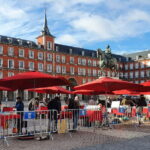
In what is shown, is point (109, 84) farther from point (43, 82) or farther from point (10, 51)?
point (10, 51)

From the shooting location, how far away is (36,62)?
2576 inches

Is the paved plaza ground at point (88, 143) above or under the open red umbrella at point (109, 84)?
under

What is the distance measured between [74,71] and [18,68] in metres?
17.6

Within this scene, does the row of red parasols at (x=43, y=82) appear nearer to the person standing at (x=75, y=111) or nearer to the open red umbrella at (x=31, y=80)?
the open red umbrella at (x=31, y=80)

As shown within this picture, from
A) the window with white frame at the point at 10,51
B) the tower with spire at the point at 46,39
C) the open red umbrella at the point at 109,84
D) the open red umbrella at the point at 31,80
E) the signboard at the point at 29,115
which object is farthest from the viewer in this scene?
the tower with spire at the point at 46,39

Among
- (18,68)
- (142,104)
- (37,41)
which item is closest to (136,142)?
(142,104)

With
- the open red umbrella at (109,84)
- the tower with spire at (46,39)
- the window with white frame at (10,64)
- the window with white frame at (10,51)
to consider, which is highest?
the tower with spire at (46,39)

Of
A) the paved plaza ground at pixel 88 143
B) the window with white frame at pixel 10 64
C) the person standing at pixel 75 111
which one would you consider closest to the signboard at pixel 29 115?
the paved plaza ground at pixel 88 143

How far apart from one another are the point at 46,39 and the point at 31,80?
5715cm

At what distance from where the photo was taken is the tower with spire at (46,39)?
67.1m

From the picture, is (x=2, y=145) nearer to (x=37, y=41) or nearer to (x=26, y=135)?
(x=26, y=135)

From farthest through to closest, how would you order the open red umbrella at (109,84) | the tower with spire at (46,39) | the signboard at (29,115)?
the tower with spire at (46,39), the open red umbrella at (109,84), the signboard at (29,115)

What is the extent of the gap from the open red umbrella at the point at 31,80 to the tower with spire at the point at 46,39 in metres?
56.0

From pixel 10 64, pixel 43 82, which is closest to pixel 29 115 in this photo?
pixel 43 82
